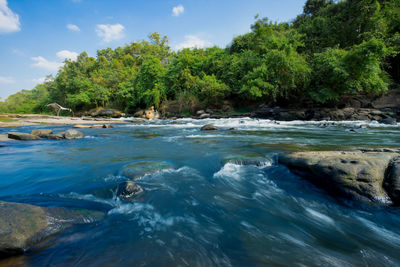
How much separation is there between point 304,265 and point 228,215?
921 mm

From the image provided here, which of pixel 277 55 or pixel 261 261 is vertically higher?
pixel 277 55

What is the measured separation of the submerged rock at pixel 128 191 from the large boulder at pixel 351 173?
9.19 feet

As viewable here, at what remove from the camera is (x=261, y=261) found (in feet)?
5.00

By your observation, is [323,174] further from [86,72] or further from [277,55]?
[86,72]

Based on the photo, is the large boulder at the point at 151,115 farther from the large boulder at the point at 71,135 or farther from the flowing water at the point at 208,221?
the flowing water at the point at 208,221

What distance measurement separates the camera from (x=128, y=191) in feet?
8.65

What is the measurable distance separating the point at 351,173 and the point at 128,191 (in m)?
3.26

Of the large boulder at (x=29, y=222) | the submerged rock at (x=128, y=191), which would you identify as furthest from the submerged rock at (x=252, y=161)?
the large boulder at (x=29, y=222)

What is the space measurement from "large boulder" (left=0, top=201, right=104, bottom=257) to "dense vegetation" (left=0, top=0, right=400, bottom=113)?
15.4m

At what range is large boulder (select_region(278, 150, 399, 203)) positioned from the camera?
94.7 inches

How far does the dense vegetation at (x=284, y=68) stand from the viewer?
13805mm

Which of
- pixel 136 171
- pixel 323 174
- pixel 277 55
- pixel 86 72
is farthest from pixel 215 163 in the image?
pixel 86 72

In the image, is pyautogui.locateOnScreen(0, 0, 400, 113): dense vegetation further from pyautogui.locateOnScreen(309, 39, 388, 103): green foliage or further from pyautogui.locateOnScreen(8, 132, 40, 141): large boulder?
pyautogui.locateOnScreen(8, 132, 40, 141): large boulder

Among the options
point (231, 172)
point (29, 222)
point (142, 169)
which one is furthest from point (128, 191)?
point (231, 172)
